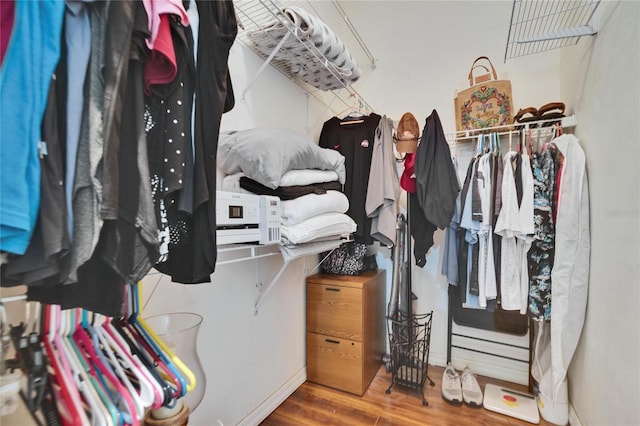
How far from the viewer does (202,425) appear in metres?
1.28

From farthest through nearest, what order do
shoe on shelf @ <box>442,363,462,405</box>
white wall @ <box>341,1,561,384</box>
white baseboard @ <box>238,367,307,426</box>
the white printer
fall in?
1. white wall @ <box>341,1,561,384</box>
2. shoe on shelf @ <box>442,363,462,405</box>
3. white baseboard @ <box>238,367,307,426</box>
4. the white printer

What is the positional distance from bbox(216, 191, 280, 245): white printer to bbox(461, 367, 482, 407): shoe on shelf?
1629mm

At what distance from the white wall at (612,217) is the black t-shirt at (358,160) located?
1156mm

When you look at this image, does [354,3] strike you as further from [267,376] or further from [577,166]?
[267,376]

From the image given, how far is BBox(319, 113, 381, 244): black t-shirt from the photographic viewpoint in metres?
1.96

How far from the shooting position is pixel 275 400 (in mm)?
1738

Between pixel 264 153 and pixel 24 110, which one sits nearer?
pixel 24 110

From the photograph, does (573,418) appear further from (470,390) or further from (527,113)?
(527,113)

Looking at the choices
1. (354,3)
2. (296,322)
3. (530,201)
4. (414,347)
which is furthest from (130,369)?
(354,3)

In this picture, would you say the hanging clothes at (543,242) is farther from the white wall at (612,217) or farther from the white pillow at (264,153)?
the white pillow at (264,153)

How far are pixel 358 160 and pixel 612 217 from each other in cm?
132

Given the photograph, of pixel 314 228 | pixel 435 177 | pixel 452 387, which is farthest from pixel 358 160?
pixel 452 387

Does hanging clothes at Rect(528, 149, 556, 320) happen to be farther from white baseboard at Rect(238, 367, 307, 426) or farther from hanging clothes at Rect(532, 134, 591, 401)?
white baseboard at Rect(238, 367, 307, 426)

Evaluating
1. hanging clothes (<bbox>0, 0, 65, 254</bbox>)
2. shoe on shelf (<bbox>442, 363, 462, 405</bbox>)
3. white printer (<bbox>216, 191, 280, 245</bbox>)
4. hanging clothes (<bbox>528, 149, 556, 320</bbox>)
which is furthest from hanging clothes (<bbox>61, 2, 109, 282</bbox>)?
shoe on shelf (<bbox>442, 363, 462, 405</bbox>)
